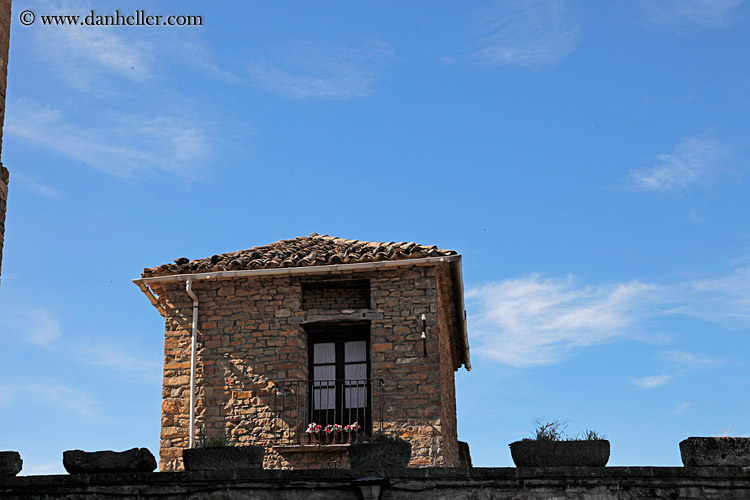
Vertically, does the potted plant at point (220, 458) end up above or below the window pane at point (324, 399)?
below

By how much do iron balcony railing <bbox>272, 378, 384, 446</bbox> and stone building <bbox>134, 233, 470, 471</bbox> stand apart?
0.05ft

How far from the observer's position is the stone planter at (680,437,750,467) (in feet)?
23.3

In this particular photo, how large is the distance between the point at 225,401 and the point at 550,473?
6.97 metres

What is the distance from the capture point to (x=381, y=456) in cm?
725

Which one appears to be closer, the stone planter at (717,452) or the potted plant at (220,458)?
the stone planter at (717,452)

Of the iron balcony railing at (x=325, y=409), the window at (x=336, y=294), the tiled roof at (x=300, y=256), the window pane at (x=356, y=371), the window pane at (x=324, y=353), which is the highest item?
the tiled roof at (x=300, y=256)

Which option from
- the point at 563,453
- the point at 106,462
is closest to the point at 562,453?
the point at 563,453

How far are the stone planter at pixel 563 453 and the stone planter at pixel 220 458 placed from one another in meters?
2.31

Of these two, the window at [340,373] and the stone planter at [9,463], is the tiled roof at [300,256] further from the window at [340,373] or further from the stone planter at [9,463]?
the stone planter at [9,463]

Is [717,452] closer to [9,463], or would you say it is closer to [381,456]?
[381,456]

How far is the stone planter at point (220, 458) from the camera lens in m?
7.34

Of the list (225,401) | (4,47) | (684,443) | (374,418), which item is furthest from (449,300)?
(4,47)

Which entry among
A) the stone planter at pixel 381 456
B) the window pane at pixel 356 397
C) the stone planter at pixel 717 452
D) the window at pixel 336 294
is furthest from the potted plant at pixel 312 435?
the stone planter at pixel 717 452

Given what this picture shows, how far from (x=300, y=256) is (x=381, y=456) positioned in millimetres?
6619
